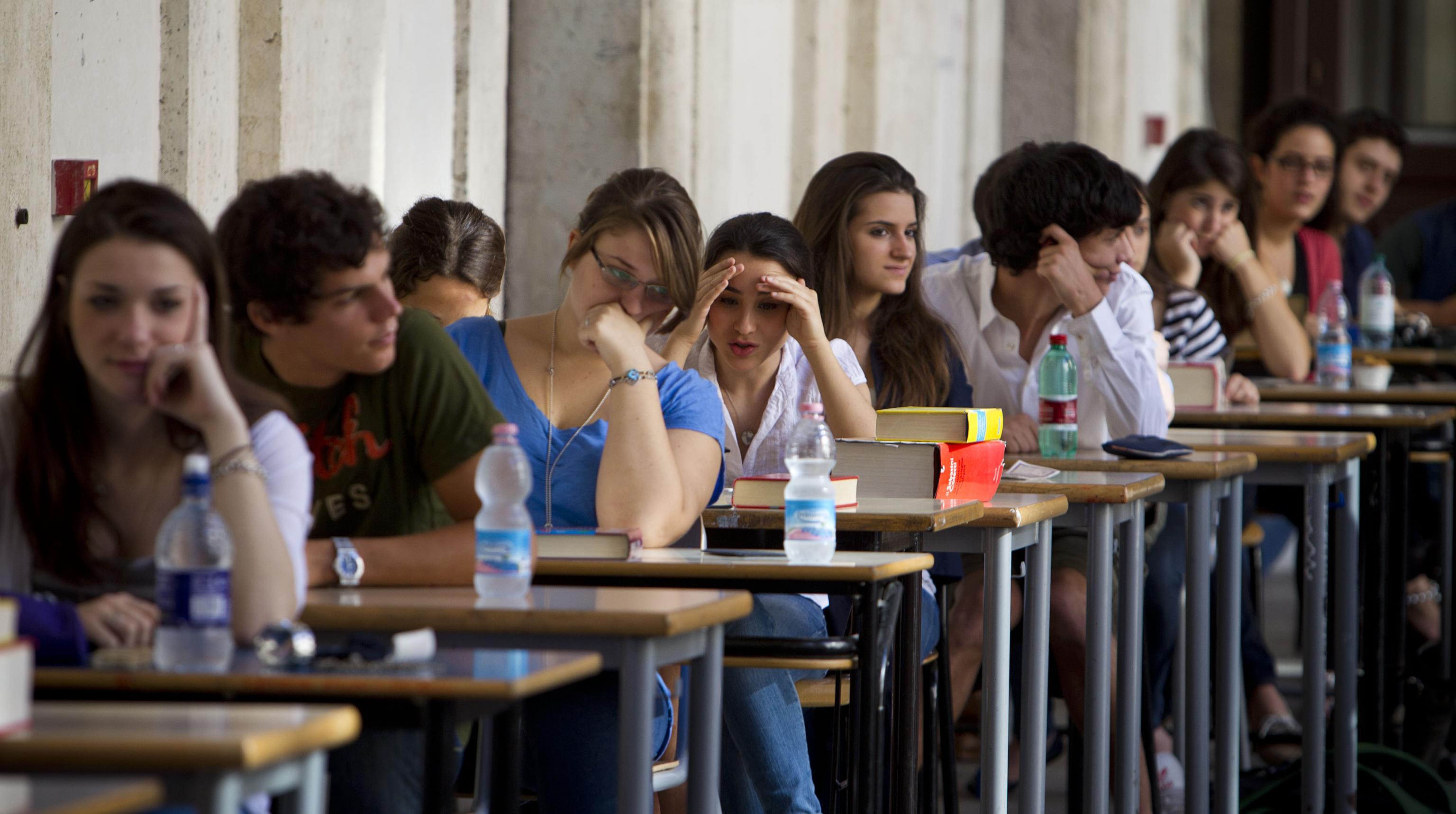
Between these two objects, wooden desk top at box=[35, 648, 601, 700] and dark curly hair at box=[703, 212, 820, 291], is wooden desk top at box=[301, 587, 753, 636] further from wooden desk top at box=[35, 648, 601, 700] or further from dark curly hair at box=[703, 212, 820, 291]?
dark curly hair at box=[703, 212, 820, 291]

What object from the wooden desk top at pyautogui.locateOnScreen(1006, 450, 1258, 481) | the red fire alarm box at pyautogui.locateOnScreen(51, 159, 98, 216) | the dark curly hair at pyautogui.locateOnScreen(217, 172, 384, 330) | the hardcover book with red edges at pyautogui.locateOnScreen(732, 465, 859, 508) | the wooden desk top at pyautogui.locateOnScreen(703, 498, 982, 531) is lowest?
the wooden desk top at pyautogui.locateOnScreen(703, 498, 982, 531)

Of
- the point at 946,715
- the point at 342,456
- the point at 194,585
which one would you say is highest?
the point at 342,456

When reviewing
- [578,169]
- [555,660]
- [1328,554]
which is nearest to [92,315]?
[555,660]

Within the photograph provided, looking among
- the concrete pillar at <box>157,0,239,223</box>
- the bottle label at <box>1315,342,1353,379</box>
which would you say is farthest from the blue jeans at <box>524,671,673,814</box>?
the bottle label at <box>1315,342,1353,379</box>

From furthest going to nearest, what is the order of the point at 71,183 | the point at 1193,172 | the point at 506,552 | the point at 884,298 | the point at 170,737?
the point at 1193,172 < the point at 884,298 < the point at 71,183 < the point at 506,552 < the point at 170,737

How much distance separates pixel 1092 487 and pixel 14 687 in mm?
2261

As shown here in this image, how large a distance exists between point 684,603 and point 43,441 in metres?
0.70

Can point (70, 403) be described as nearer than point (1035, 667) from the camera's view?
Yes

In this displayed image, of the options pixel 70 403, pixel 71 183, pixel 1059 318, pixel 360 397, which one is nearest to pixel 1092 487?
Result: pixel 1059 318

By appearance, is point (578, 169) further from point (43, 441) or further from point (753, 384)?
point (43, 441)

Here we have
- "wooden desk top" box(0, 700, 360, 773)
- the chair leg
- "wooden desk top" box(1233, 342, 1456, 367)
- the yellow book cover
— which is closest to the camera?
"wooden desk top" box(0, 700, 360, 773)

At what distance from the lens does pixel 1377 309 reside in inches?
258

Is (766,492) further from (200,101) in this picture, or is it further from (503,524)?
(200,101)

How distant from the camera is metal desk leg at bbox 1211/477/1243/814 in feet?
12.6
